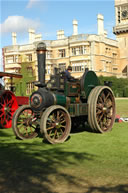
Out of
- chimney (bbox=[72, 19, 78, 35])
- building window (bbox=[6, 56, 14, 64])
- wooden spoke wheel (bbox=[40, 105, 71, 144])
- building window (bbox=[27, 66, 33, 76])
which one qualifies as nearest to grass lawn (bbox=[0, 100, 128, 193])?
wooden spoke wheel (bbox=[40, 105, 71, 144])

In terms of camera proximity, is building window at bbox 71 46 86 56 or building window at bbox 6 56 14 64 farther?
building window at bbox 6 56 14 64

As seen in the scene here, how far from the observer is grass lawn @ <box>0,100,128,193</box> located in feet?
12.7

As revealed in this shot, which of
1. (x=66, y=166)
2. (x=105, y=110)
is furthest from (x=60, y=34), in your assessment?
(x=66, y=166)

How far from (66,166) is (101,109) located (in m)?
3.94

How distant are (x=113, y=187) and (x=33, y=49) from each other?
158 feet

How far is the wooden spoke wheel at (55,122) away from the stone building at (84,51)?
116 feet

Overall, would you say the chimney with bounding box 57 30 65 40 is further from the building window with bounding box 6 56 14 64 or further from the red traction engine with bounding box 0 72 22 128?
the red traction engine with bounding box 0 72 22 128

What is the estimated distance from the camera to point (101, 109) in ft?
28.2

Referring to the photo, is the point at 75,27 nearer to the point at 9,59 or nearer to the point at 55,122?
the point at 9,59

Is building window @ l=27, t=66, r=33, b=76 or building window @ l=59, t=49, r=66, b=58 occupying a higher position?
building window @ l=59, t=49, r=66, b=58

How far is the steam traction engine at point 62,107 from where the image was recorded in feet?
23.7

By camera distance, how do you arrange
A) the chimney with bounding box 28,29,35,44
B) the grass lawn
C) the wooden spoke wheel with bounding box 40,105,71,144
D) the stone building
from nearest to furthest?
the grass lawn → the wooden spoke wheel with bounding box 40,105,71,144 → the stone building → the chimney with bounding box 28,29,35,44

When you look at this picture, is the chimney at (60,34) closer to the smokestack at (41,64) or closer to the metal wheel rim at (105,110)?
the metal wheel rim at (105,110)

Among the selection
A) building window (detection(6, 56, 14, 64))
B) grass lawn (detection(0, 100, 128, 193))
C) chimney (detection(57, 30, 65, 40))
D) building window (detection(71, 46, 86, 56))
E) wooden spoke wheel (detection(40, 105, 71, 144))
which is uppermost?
chimney (detection(57, 30, 65, 40))
